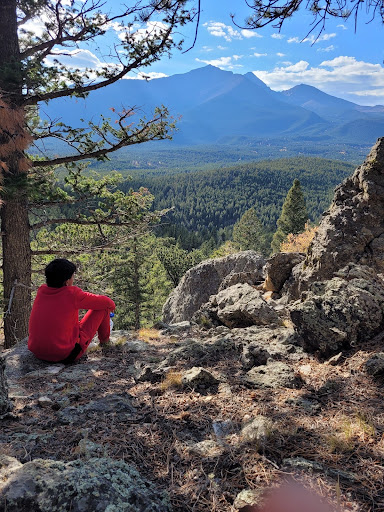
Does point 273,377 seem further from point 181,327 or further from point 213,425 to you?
point 181,327

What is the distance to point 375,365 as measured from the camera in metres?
3.23

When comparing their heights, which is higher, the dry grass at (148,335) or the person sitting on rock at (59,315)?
the person sitting on rock at (59,315)

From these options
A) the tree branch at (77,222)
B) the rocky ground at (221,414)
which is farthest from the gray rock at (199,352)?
the tree branch at (77,222)

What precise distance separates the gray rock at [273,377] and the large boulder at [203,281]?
7.53 metres

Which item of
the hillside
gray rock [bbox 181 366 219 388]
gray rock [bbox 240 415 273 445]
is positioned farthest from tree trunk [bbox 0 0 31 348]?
the hillside

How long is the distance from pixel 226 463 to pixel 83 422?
1.30 metres

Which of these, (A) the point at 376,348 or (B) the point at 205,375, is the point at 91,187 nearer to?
(B) the point at 205,375

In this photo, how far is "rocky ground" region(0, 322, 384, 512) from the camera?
6.15ft

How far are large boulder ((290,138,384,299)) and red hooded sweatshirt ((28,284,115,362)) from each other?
419 cm

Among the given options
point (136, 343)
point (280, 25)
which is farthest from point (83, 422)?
point (280, 25)

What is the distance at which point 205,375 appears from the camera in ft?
11.4

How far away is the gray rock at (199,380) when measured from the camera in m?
3.42

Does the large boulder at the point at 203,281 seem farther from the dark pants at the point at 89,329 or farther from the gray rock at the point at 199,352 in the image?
the gray rock at the point at 199,352

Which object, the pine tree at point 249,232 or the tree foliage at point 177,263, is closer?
the tree foliage at point 177,263
